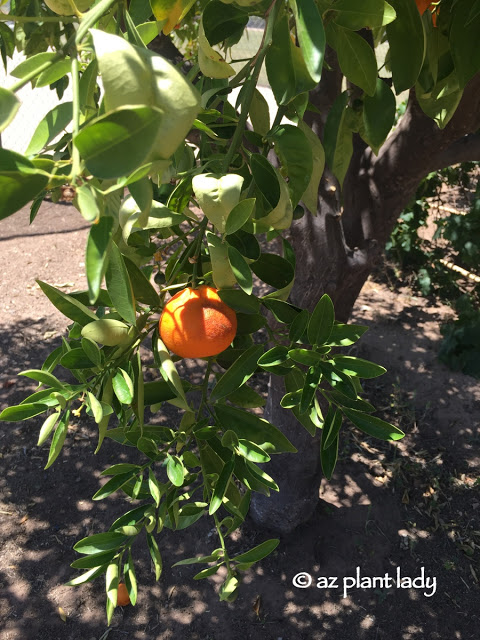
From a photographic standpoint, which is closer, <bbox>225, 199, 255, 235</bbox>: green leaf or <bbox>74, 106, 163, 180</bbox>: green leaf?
<bbox>74, 106, 163, 180</bbox>: green leaf

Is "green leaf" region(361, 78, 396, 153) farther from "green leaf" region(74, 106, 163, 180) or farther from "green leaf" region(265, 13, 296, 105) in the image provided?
"green leaf" region(74, 106, 163, 180)

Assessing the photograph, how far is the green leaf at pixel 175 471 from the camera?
24.6 inches

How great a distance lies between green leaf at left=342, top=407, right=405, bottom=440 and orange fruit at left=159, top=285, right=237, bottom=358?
7.8 inches

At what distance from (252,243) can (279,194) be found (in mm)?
58

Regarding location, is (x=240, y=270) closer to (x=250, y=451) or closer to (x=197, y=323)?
(x=197, y=323)

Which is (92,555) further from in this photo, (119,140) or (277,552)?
(277,552)

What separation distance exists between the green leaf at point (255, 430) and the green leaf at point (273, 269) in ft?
0.55

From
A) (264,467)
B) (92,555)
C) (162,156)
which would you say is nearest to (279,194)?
(162,156)

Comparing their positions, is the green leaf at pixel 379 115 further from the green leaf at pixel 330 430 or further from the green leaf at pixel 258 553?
the green leaf at pixel 258 553

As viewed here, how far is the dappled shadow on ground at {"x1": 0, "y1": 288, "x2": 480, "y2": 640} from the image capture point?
1891 mm

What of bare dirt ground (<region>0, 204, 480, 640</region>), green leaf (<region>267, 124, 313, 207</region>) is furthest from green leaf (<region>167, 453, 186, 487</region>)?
bare dirt ground (<region>0, 204, 480, 640</region>)

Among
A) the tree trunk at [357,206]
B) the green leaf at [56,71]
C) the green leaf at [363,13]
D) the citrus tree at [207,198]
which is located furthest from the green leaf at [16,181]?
the tree trunk at [357,206]

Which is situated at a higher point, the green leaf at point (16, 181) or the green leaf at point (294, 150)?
the green leaf at point (16, 181)

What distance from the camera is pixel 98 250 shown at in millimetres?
327
